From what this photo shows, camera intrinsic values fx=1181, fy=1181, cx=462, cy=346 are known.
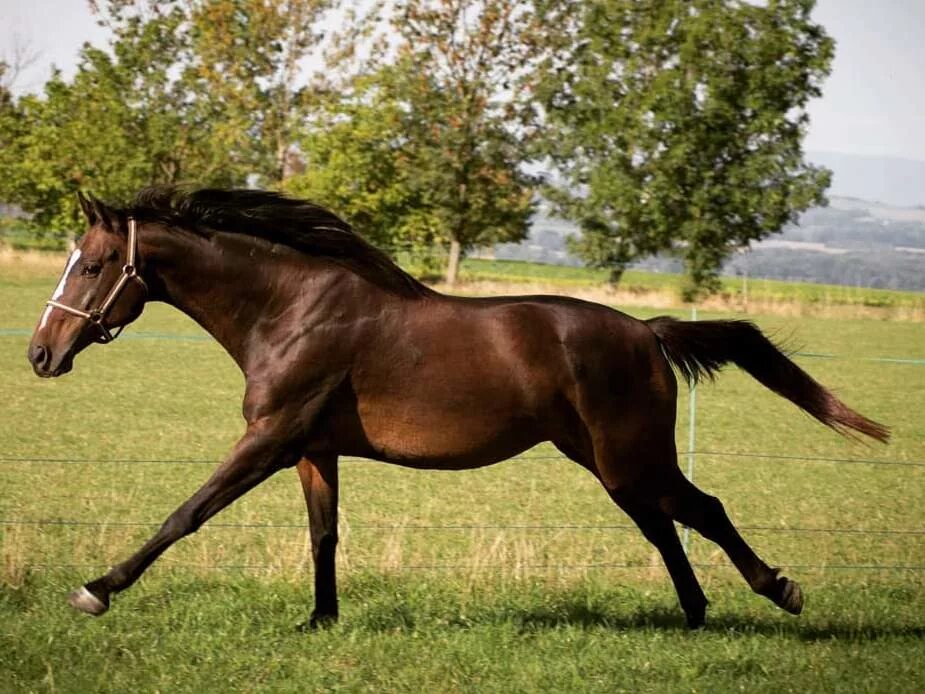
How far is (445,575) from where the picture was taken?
7262 mm

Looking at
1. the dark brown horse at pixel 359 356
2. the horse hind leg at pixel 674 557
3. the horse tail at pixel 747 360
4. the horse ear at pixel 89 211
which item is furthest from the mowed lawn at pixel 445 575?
the horse ear at pixel 89 211

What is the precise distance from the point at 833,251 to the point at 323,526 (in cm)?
9200

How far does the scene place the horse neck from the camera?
5766 millimetres

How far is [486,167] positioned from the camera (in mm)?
49125

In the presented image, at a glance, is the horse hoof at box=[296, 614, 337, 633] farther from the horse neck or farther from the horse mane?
the horse mane

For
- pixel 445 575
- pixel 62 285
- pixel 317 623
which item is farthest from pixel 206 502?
pixel 445 575

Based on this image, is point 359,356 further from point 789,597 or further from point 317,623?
point 789,597

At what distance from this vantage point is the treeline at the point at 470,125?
46.0 metres

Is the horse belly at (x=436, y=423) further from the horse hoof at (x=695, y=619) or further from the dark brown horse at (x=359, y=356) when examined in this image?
the horse hoof at (x=695, y=619)

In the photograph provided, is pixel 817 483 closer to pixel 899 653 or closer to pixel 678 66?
pixel 899 653

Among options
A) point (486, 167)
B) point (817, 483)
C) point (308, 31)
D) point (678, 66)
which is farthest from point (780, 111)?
point (817, 483)

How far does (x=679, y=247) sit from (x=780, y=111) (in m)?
6.82

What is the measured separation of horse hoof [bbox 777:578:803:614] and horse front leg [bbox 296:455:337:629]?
231 cm

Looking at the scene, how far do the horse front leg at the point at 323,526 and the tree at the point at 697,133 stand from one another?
39.7m
